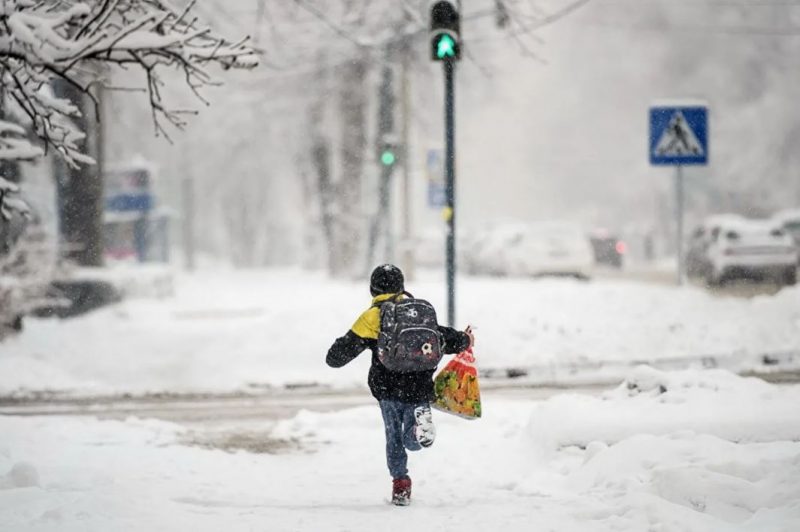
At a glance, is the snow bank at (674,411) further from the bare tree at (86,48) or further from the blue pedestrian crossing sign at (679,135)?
the blue pedestrian crossing sign at (679,135)

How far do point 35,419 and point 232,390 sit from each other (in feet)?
10.2

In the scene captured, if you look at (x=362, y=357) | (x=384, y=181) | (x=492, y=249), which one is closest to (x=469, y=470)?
(x=362, y=357)

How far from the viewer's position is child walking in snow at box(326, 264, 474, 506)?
6359mm

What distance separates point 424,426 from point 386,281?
3.17ft

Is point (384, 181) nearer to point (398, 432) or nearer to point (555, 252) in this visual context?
point (555, 252)

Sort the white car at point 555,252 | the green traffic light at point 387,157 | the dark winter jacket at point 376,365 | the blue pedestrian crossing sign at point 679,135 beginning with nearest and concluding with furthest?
the dark winter jacket at point 376,365, the blue pedestrian crossing sign at point 679,135, the green traffic light at point 387,157, the white car at point 555,252

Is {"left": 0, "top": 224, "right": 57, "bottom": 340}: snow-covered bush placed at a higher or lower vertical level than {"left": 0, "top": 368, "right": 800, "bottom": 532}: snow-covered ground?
higher

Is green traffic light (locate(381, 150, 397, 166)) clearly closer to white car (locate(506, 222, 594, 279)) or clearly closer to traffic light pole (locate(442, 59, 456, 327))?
traffic light pole (locate(442, 59, 456, 327))

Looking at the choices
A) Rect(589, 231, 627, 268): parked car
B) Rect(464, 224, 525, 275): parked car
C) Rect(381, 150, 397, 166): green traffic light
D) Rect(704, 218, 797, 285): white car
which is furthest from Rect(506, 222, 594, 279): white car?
Rect(589, 231, 627, 268): parked car

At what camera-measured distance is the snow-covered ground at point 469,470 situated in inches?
230

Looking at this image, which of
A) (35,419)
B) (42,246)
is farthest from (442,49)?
(42,246)

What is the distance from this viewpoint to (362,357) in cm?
1426

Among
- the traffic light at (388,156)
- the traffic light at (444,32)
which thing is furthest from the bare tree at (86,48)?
the traffic light at (388,156)

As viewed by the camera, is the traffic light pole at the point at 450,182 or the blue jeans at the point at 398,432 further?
the traffic light pole at the point at 450,182
